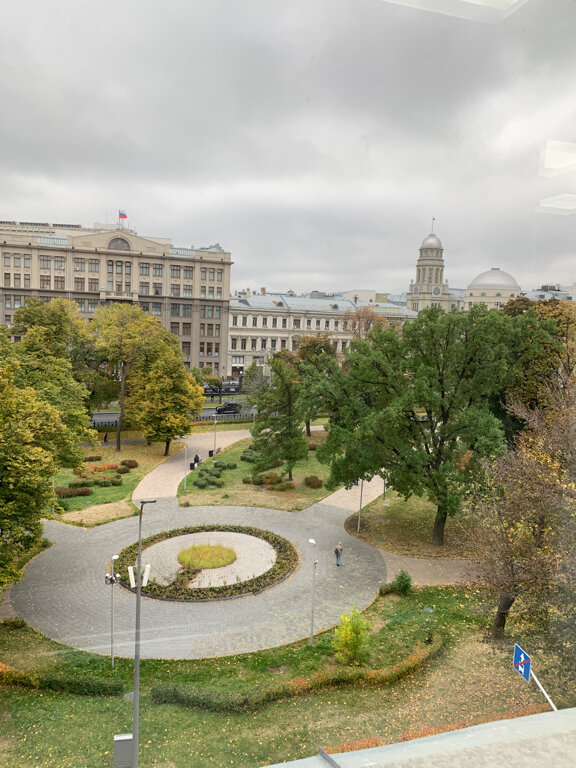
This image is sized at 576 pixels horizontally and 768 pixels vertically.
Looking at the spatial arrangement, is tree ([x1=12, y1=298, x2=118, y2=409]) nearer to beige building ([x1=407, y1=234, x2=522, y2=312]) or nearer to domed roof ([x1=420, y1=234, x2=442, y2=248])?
beige building ([x1=407, y1=234, x2=522, y2=312])

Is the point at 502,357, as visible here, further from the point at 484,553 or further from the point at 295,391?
the point at 295,391

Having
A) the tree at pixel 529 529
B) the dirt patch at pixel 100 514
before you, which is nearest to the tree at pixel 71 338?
the dirt patch at pixel 100 514

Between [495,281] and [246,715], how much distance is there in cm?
489

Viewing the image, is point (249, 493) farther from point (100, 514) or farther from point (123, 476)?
point (100, 514)

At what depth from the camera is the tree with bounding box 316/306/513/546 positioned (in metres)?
7.46

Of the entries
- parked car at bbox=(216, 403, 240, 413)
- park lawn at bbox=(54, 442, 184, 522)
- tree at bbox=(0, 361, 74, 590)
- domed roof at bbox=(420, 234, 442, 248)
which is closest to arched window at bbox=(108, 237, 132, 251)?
tree at bbox=(0, 361, 74, 590)

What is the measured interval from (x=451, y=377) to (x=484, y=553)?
3.68 m

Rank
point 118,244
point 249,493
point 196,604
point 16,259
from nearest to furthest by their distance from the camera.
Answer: point 196,604, point 16,259, point 118,244, point 249,493

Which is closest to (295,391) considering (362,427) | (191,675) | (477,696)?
(362,427)

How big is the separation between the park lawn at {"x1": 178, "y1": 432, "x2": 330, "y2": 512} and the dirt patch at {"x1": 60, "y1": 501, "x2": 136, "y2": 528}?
1.17 m

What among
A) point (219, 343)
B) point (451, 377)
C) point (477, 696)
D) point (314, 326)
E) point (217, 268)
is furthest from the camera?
point (314, 326)

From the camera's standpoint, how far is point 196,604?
6.71 m

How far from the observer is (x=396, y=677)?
177 inches

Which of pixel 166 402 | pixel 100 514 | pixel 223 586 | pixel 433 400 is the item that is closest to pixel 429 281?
pixel 433 400
